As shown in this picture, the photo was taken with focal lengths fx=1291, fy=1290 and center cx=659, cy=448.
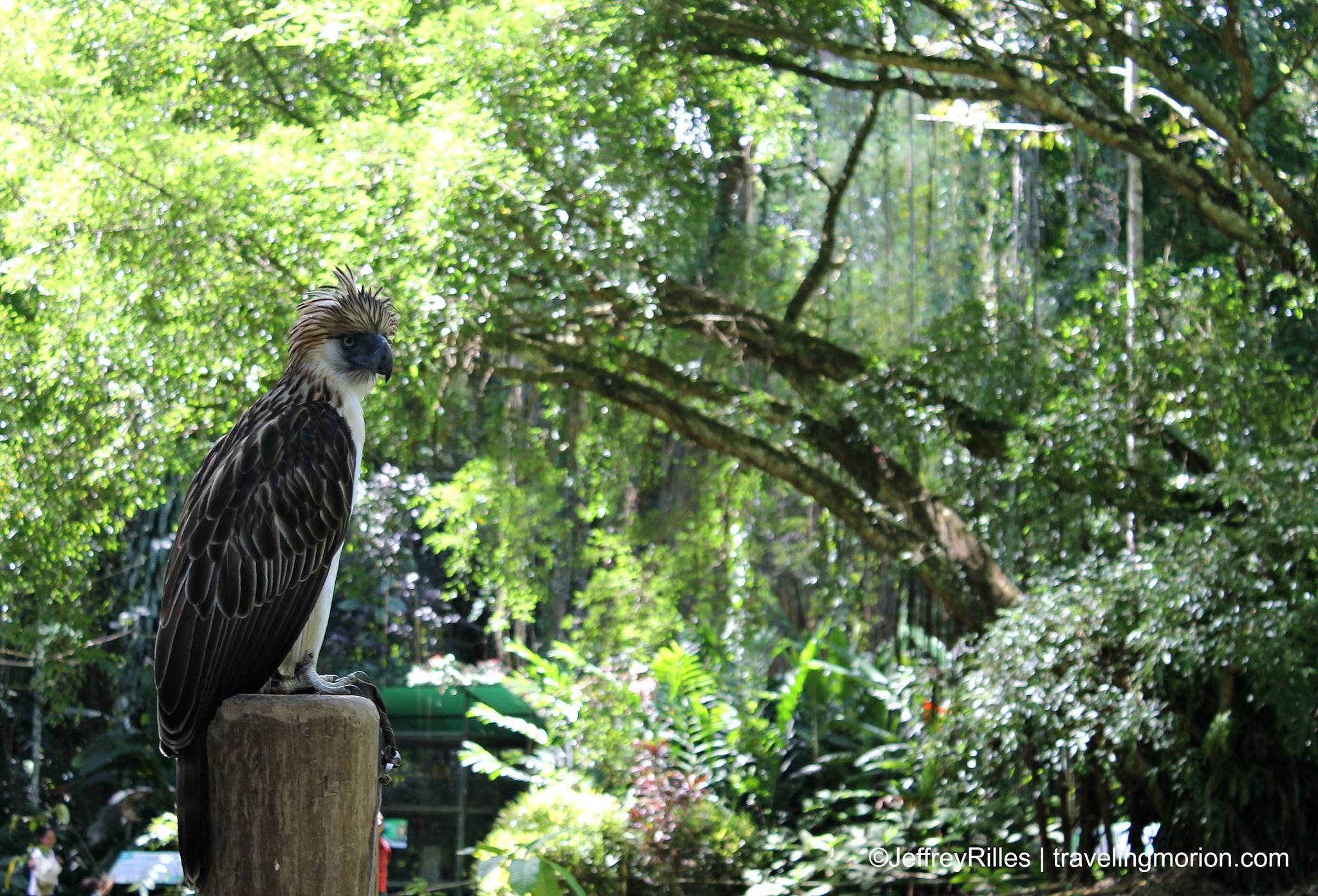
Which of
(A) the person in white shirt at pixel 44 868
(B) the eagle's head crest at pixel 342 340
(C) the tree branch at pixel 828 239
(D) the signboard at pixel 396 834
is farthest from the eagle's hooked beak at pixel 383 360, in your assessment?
(A) the person in white shirt at pixel 44 868

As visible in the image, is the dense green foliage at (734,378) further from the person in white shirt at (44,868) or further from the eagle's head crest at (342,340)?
the eagle's head crest at (342,340)

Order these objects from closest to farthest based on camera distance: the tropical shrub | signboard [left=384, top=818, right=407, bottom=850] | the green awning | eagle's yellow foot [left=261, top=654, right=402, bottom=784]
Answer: eagle's yellow foot [left=261, top=654, right=402, bottom=784] → the tropical shrub → signboard [left=384, top=818, right=407, bottom=850] → the green awning

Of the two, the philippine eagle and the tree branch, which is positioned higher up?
the tree branch

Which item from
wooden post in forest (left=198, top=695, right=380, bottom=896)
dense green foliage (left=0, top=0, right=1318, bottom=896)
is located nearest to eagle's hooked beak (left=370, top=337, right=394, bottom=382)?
wooden post in forest (left=198, top=695, right=380, bottom=896)

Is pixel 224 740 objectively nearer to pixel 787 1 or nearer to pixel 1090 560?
pixel 1090 560

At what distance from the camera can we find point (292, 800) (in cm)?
190

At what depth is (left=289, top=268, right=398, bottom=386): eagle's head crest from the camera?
2.44m

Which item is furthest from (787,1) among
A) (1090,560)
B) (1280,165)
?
(1280,165)

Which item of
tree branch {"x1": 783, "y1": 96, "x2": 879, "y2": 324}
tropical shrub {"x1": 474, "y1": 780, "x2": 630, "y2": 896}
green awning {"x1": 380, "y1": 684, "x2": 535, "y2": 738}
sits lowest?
tropical shrub {"x1": 474, "y1": 780, "x2": 630, "y2": 896}

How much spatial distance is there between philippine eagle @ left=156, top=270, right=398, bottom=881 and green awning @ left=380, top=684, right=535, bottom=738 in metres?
5.83

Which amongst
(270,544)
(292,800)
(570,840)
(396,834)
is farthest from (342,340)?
(396,834)

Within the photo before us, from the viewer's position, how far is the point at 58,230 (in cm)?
475

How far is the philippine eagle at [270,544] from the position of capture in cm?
205

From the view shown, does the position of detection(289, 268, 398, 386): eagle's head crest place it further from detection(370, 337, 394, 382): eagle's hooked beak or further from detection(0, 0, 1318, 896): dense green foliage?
detection(0, 0, 1318, 896): dense green foliage
